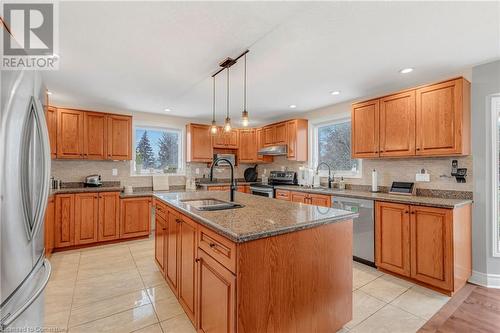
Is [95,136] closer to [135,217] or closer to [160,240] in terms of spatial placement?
[135,217]

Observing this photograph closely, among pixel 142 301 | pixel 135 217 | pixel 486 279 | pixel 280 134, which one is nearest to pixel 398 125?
pixel 486 279

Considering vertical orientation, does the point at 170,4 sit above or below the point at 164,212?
above

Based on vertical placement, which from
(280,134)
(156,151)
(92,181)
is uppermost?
(280,134)

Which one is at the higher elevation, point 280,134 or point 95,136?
point 280,134

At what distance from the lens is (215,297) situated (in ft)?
4.82

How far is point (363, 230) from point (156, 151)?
413 centimetres

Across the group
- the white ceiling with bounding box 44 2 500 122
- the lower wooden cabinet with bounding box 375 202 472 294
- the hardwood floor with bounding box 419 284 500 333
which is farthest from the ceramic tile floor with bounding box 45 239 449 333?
A: the white ceiling with bounding box 44 2 500 122

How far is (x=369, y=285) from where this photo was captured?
2613 millimetres

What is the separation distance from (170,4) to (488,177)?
354 centimetres

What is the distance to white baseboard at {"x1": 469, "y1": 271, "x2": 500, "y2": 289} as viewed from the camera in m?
2.54

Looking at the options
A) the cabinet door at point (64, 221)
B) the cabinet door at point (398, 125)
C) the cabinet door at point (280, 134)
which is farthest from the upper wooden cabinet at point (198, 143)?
the cabinet door at point (398, 125)

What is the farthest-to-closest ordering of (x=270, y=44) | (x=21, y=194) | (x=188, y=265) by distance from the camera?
(x=270, y=44) < (x=188, y=265) < (x=21, y=194)

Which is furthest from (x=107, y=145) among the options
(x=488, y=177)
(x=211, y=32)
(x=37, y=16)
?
(x=488, y=177)

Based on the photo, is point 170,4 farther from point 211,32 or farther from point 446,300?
point 446,300
